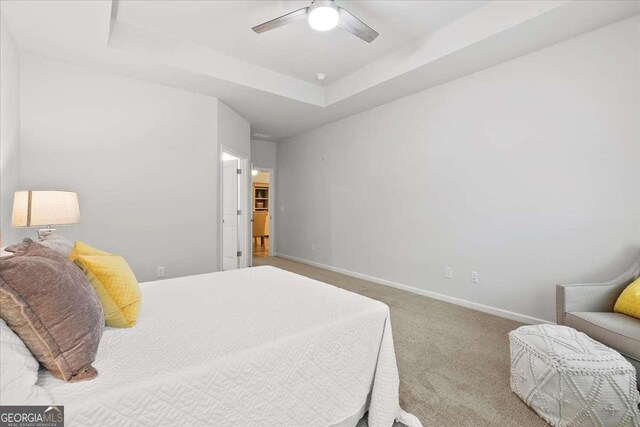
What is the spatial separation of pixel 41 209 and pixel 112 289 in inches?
56.0

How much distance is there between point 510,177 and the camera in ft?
9.92

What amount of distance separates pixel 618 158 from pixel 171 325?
3.42 meters

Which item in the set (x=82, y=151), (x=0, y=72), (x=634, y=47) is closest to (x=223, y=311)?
(x=0, y=72)

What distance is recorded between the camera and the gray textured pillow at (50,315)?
883 mm

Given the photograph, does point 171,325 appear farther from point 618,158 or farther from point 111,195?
point 618,158

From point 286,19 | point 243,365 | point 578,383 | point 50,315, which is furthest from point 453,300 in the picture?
point 50,315

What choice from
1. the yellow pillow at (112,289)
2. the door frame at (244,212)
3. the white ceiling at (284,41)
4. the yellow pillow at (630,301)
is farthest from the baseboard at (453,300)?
the yellow pillow at (112,289)

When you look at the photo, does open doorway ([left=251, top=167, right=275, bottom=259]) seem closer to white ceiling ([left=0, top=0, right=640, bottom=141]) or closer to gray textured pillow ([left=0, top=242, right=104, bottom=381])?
white ceiling ([left=0, top=0, right=640, bottom=141])

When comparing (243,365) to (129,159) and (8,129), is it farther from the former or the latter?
(129,159)

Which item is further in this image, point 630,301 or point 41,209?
point 41,209

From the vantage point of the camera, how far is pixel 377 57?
3475 millimetres

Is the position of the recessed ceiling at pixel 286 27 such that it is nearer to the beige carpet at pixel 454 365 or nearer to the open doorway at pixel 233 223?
the open doorway at pixel 233 223

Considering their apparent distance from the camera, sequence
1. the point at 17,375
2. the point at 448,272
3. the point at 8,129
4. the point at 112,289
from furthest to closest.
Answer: the point at 448,272, the point at 8,129, the point at 112,289, the point at 17,375

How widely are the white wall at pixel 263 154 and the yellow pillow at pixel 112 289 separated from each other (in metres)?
5.25
